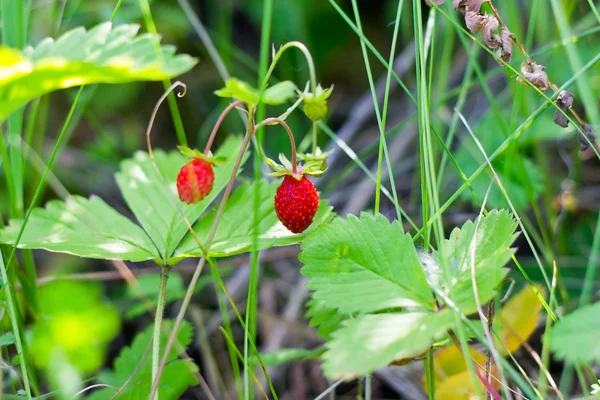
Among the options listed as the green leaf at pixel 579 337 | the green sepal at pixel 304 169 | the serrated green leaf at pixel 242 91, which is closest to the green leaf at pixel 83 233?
the green sepal at pixel 304 169

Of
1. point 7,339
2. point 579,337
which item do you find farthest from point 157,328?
point 579,337

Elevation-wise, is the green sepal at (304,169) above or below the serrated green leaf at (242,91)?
below

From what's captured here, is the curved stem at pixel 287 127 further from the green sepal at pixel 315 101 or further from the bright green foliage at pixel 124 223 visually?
the bright green foliage at pixel 124 223

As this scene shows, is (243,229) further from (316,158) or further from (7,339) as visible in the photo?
(7,339)

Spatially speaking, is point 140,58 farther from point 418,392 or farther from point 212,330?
point 212,330

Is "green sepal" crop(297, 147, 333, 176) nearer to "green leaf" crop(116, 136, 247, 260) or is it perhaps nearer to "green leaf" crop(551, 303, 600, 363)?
"green leaf" crop(116, 136, 247, 260)
